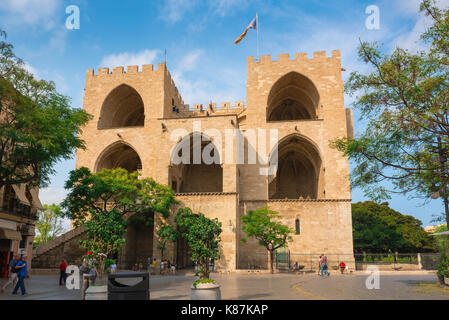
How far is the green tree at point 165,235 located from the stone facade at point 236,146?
3.53ft

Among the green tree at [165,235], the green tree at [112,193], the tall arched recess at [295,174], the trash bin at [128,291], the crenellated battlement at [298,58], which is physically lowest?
the trash bin at [128,291]

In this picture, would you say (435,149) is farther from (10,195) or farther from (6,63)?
(10,195)

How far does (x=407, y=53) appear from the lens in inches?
472

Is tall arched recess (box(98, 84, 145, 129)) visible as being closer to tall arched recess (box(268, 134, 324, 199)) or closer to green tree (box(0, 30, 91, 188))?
tall arched recess (box(268, 134, 324, 199))

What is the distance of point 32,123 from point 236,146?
15281 mm

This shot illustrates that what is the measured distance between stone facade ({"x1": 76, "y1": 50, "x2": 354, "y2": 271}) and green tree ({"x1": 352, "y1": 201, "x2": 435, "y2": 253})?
11288mm

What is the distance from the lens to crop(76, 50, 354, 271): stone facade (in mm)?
24812

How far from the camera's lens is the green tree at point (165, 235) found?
2208cm

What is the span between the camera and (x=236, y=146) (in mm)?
25219

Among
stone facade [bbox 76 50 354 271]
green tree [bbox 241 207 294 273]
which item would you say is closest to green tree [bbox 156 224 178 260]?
stone facade [bbox 76 50 354 271]

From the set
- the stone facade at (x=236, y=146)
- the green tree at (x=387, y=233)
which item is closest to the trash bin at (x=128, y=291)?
the stone facade at (x=236, y=146)

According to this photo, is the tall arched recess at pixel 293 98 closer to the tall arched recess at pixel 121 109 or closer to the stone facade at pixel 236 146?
the stone facade at pixel 236 146

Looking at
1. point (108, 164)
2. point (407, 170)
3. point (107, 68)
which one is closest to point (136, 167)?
point (108, 164)

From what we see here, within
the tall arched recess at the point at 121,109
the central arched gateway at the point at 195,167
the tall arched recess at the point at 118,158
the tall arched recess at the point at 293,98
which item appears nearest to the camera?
the central arched gateway at the point at 195,167
